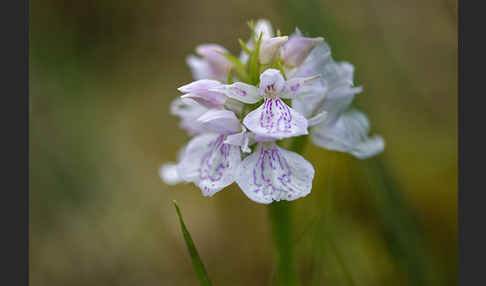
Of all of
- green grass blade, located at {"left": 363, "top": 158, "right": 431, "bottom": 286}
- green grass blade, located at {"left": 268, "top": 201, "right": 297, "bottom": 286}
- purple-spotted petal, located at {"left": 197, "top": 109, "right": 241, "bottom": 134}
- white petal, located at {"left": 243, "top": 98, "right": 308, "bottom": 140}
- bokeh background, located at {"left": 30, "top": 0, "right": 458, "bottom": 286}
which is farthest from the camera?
bokeh background, located at {"left": 30, "top": 0, "right": 458, "bottom": 286}

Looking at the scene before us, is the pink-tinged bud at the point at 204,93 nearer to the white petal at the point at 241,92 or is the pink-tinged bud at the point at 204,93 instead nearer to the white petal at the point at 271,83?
the white petal at the point at 241,92

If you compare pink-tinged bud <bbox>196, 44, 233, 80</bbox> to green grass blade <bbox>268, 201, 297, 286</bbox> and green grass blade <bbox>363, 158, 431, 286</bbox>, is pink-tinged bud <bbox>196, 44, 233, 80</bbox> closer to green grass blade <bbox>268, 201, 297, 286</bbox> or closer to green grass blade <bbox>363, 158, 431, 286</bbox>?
green grass blade <bbox>268, 201, 297, 286</bbox>

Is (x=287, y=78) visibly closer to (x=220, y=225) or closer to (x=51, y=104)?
(x=220, y=225)

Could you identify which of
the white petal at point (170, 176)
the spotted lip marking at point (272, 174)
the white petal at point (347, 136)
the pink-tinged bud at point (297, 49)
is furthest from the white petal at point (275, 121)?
the white petal at point (170, 176)

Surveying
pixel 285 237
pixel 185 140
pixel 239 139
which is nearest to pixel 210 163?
pixel 239 139

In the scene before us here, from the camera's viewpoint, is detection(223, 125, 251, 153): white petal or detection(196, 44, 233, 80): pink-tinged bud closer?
detection(223, 125, 251, 153): white petal

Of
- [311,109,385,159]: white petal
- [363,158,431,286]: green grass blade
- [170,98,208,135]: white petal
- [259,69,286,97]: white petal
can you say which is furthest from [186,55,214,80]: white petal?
[363,158,431,286]: green grass blade
